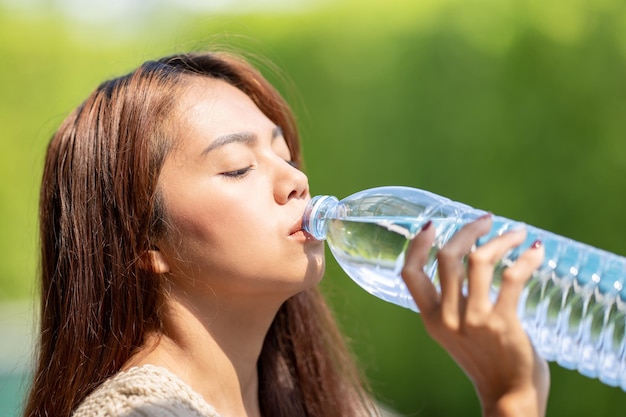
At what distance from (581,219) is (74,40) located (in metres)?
4.81

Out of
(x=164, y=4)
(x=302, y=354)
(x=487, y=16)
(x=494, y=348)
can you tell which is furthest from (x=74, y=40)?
(x=494, y=348)

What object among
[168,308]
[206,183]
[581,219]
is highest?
[206,183]

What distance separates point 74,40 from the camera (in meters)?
7.87

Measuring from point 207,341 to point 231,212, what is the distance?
1.26 feet

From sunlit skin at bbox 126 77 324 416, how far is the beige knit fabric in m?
0.09

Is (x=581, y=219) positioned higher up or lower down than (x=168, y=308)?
lower down

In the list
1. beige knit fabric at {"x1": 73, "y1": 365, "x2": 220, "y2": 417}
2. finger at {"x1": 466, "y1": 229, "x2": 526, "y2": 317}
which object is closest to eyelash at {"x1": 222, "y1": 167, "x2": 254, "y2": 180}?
beige knit fabric at {"x1": 73, "y1": 365, "x2": 220, "y2": 417}

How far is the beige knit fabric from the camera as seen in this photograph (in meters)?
2.03

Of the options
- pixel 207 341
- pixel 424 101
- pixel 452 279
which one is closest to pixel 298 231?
pixel 207 341

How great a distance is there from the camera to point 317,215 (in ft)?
7.21

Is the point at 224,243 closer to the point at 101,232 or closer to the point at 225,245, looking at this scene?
the point at 225,245

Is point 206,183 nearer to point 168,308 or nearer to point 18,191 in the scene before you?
point 168,308

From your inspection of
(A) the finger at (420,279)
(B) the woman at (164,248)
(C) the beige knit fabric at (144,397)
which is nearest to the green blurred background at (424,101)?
(B) the woman at (164,248)

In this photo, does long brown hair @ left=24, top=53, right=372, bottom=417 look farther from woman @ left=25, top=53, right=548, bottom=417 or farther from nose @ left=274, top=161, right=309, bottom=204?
nose @ left=274, top=161, right=309, bottom=204
